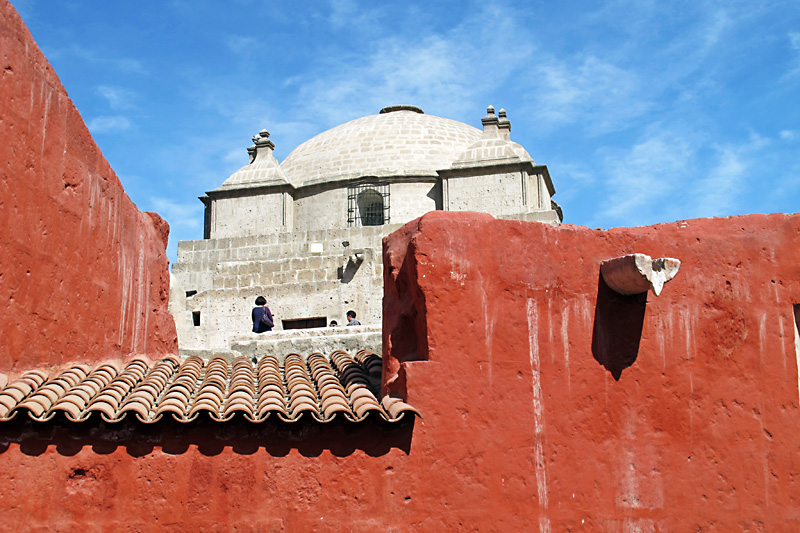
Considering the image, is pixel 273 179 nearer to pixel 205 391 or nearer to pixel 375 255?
pixel 375 255

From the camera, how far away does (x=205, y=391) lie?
243 inches

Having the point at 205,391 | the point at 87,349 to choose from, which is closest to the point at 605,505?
the point at 205,391

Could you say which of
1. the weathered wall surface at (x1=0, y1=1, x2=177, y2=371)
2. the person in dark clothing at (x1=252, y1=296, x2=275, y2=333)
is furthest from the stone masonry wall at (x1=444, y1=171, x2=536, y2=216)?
the weathered wall surface at (x1=0, y1=1, x2=177, y2=371)

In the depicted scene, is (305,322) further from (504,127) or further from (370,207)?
(504,127)

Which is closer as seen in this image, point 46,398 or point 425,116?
point 46,398

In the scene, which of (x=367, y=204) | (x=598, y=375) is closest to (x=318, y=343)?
(x=598, y=375)

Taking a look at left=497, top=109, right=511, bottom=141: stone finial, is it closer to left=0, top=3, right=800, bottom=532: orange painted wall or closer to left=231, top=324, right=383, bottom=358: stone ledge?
left=231, top=324, right=383, bottom=358: stone ledge

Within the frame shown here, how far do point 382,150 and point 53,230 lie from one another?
1569 cm

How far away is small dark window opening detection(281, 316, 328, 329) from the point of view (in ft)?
52.8

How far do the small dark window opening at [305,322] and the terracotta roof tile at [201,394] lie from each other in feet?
27.3

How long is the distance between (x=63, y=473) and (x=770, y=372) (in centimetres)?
501

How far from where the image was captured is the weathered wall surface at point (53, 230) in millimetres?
6527

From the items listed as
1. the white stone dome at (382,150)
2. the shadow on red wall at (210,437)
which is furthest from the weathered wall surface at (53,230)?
the white stone dome at (382,150)

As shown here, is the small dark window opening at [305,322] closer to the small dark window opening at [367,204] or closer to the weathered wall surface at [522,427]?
the small dark window opening at [367,204]
